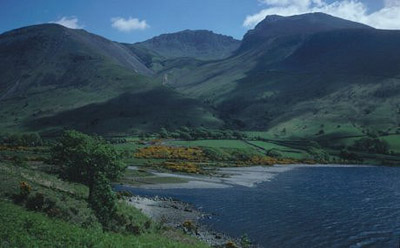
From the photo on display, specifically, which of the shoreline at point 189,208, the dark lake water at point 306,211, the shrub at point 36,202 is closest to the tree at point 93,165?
the shrub at point 36,202

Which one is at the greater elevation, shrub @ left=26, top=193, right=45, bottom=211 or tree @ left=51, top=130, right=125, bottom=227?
tree @ left=51, top=130, right=125, bottom=227

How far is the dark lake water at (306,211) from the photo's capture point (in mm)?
56656

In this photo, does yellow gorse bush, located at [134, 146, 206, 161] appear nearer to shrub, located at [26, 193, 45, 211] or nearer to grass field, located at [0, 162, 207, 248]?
grass field, located at [0, 162, 207, 248]

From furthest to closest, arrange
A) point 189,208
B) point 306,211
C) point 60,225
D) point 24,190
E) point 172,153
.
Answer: point 172,153 → point 306,211 → point 189,208 → point 24,190 → point 60,225

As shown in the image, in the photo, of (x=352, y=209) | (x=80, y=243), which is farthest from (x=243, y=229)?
(x=80, y=243)

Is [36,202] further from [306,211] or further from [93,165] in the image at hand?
[306,211]

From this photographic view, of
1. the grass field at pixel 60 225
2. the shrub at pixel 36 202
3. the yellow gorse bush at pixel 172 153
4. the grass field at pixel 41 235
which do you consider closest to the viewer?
the grass field at pixel 41 235

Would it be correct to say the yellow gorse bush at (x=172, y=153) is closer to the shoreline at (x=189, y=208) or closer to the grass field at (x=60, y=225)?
the shoreline at (x=189, y=208)

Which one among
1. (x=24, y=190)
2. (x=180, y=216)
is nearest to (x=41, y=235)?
(x=24, y=190)

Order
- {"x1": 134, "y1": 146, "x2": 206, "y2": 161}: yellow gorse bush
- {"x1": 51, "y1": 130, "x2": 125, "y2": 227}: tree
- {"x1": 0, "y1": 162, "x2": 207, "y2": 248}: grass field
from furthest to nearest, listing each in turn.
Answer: {"x1": 134, "y1": 146, "x2": 206, "y2": 161}: yellow gorse bush, {"x1": 51, "y1": 130, "x2": 125, "y2": 227}: tree, {"x1": 0, "y1": 162, "x2": 207, "y2": 248}: grass field

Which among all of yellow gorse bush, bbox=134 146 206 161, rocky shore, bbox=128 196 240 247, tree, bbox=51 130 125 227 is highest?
tree, bbox=51 130 125 227

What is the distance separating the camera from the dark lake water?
186 feet

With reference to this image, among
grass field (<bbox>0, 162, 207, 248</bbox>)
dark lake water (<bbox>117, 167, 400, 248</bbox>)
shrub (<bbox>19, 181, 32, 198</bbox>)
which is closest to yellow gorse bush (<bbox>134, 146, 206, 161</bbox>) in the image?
dark lake water (<bbox>117, 167, 400, 248</bbox>)

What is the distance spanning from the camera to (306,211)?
7606cm
